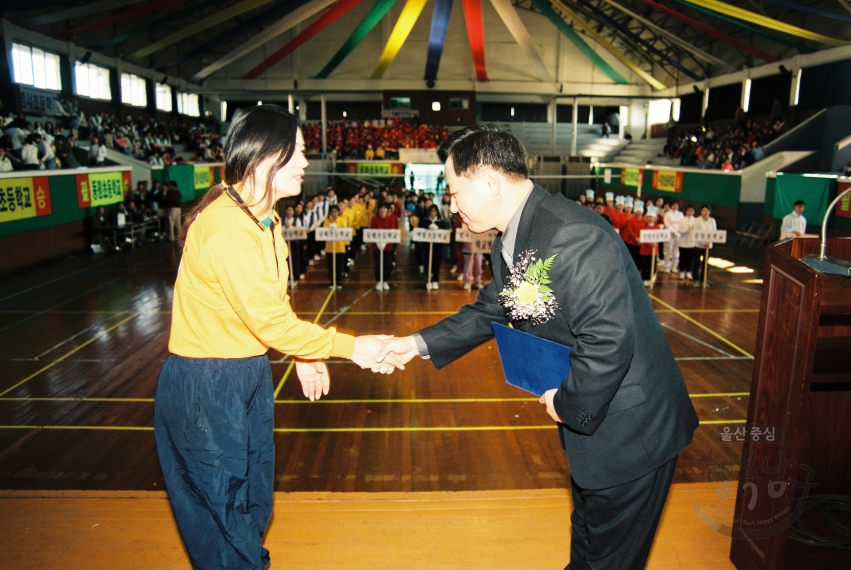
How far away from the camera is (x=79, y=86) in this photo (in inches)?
741

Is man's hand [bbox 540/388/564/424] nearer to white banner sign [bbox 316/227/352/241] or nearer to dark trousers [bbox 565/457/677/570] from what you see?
dark trousers [bbox 565/457/677/570]

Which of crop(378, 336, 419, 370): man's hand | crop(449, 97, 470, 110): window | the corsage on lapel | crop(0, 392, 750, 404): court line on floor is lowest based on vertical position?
crop(0, 392, 750, 404): court line on floor

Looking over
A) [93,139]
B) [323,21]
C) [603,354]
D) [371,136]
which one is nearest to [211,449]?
[603,354]

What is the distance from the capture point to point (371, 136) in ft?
83.8

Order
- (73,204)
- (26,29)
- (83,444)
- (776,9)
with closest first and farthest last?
(83,444), (73,204), (26,29), (776,9)

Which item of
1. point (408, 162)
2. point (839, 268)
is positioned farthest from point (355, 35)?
point (839, 268)

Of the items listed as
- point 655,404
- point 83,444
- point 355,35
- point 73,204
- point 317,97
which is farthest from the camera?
point 317,97

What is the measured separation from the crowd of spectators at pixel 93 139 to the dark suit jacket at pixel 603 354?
10.7 m

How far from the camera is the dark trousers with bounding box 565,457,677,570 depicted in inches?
67.1

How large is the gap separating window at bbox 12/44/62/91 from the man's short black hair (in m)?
17.8

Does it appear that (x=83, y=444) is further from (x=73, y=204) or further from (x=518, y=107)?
(x=518, y=107)

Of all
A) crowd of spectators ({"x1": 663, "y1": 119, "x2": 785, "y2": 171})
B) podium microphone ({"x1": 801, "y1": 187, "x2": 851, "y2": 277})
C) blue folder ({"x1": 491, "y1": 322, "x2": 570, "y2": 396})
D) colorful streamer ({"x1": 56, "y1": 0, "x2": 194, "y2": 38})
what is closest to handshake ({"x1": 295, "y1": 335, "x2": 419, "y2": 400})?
blue folder ({"x1": 491, "y1": 322, "x2": 570, "y2": 396})

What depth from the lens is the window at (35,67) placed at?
1572 centimetres

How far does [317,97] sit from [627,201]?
2015cm
